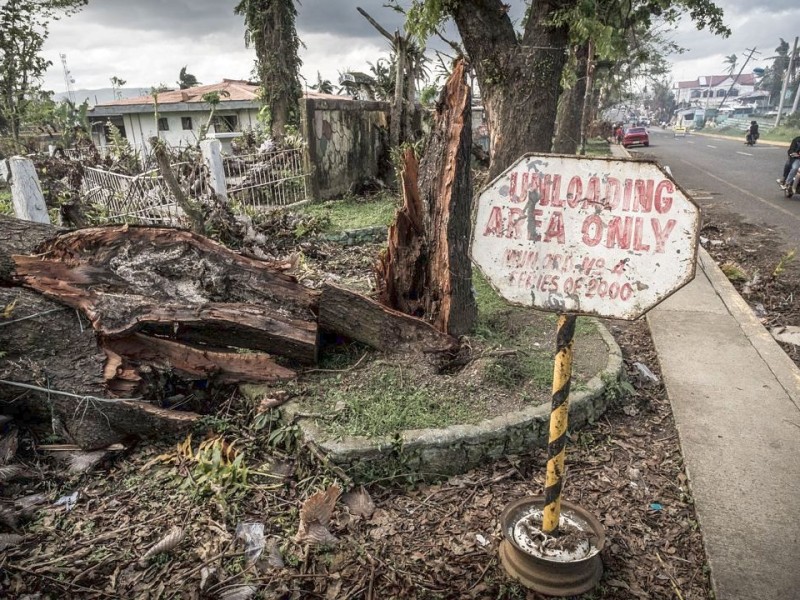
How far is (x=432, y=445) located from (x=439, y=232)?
5.17 feet

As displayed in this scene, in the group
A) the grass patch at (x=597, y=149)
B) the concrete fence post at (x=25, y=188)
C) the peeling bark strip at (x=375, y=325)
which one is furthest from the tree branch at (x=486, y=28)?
the grass patch at (x=597, y=149)

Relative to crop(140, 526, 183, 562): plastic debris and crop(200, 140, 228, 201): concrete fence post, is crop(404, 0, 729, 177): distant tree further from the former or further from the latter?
crop(140, 526, 183, 562): plastic debris

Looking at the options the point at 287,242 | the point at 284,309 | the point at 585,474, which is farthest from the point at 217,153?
the point at 585,474

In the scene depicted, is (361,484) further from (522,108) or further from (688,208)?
(522,108)

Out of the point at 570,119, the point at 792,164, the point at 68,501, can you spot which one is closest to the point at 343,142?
the point at 570,119

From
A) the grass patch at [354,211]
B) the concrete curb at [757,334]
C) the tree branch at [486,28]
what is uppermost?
the tree branch at [486,28]

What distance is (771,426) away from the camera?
3281mm

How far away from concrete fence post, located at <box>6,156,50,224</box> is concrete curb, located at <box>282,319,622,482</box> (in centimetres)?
441

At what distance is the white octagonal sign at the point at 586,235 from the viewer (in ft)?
5.69

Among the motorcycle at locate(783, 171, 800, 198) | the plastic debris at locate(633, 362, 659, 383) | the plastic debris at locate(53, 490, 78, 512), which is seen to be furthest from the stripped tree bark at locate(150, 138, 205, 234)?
the motorcycle at locate(783, 171, 800, 198)

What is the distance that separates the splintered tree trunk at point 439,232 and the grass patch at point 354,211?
3730 millimetres

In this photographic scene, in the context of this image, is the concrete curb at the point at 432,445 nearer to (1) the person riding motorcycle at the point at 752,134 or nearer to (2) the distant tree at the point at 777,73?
(1) the person riding motorcycle at the point at 752,134

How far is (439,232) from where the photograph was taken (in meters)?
3.75

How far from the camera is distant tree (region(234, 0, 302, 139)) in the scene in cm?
1312
